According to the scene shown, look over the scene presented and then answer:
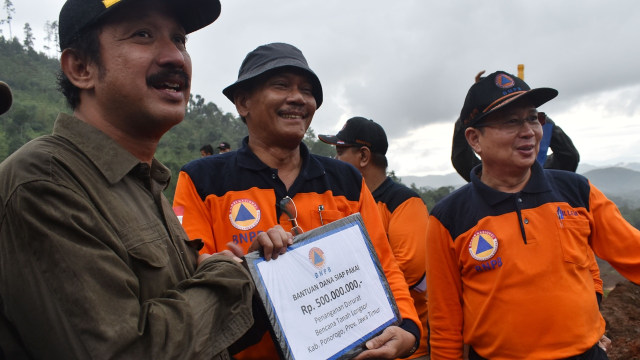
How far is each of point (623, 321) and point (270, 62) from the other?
5.69 meters

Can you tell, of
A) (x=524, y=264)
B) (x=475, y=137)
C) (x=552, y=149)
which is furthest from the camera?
(x=552, y=149)

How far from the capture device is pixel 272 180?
2.33 m

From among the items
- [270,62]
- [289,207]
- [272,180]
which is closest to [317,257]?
[289,207]

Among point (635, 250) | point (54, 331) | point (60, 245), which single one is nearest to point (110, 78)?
point (60, 245)

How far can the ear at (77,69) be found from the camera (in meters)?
1.60

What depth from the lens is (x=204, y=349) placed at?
135cm

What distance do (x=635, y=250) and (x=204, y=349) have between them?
252 centimetres

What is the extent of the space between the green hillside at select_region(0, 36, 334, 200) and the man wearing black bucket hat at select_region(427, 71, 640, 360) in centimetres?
4708

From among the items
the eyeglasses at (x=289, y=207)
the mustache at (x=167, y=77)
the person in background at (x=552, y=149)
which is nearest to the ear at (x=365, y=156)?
the person in background at (x=552, y=149)

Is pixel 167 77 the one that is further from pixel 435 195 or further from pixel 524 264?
pixel 435 195

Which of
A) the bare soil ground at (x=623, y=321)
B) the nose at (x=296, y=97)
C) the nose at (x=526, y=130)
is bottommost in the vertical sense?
the bare soil ground at (x=623, y=321)

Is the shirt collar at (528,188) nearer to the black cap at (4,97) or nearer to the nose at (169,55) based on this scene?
the nose at (169,55)

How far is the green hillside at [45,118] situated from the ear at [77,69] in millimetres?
47631

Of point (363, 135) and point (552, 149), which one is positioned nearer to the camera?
point (552, 149)
